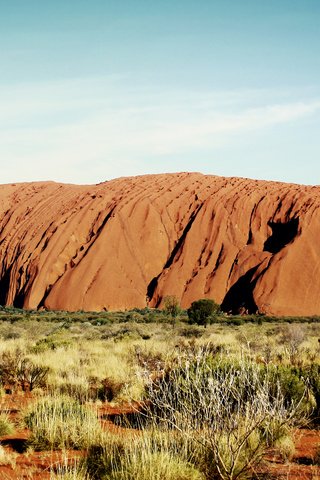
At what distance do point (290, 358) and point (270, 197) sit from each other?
154 feet

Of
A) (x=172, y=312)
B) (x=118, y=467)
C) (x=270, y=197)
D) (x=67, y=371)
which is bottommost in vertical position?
(x=172, y=312)

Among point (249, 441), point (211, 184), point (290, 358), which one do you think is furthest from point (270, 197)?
point (249, 441)

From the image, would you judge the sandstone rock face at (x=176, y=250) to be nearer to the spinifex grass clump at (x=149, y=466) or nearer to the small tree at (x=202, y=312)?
the small tree at (x=202, y=312)

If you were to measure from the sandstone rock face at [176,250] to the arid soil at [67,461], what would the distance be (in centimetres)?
4069

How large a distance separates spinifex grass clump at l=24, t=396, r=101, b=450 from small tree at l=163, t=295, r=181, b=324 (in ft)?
108

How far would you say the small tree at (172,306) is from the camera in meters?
43.5

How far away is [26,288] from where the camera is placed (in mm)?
58594

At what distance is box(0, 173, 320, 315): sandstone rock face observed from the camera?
49.6 meters

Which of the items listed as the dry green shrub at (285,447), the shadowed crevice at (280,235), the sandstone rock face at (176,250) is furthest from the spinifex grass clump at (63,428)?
the shadowed crevice at (280,235)

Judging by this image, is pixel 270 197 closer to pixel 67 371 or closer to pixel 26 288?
pixel 26 288

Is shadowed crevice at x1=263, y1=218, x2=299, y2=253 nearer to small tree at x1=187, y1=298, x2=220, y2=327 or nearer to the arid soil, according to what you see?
small tree at x1=187, y1=298, x2=220, y2=327

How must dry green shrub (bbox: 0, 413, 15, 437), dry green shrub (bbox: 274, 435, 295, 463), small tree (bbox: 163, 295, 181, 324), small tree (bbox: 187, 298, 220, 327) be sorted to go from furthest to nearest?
small tree (bbox: 163, 295, 181, 324), small tree (bbox: 187, 298, 220, 327), dry green shrub (bbox: 0, 413, 15, 437), dry green shrub (bbox: 274, 435, 295, 463)

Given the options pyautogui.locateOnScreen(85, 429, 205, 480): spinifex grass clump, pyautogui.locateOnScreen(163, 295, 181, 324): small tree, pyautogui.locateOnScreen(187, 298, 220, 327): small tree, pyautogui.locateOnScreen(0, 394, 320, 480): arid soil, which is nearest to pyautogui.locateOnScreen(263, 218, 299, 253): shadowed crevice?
pyautogui.locateOnScreen(163, 295, 181, 324): small tree

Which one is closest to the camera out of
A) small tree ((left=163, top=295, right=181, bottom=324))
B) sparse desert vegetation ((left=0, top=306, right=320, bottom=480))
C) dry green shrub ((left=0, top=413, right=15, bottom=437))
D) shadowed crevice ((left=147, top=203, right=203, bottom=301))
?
sparse desert vegetation ((left=0, top=306, right=320, bottom=480))
